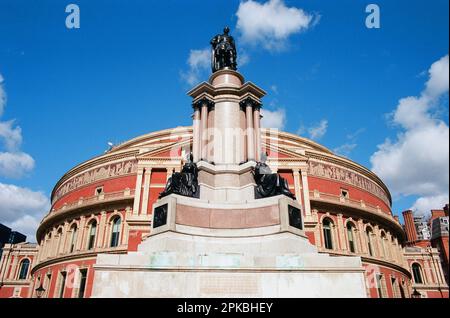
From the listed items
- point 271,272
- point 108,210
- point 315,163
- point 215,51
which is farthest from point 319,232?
point 271,272

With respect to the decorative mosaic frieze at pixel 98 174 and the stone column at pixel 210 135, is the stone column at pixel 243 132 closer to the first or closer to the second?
the stone column at pixel 210 135

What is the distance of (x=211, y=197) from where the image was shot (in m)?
11.3

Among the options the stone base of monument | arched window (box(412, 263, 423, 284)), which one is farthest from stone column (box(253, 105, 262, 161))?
arched window (box(412, 263, 423, 284))

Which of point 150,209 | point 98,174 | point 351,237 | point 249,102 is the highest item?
point 98,174

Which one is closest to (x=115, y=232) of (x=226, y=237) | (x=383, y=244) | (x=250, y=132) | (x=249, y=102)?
(x=250, y=132)

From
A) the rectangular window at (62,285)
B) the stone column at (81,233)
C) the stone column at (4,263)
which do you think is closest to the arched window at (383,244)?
the stone column at (81,233)

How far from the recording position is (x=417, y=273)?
5009cm

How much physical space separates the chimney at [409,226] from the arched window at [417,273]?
1552 centimetres

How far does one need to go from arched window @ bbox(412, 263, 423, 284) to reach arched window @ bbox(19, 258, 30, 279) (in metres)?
59.9

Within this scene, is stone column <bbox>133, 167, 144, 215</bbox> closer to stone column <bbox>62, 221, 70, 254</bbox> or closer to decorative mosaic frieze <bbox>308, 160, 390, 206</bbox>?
stone column <bbox>62, 221, 70, 254</bbox>

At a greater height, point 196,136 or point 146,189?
point 146,189

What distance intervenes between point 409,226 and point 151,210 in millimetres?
56777

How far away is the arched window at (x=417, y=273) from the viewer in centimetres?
4966

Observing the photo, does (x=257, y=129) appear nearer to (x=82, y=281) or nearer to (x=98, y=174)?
(x=82, y=281)
